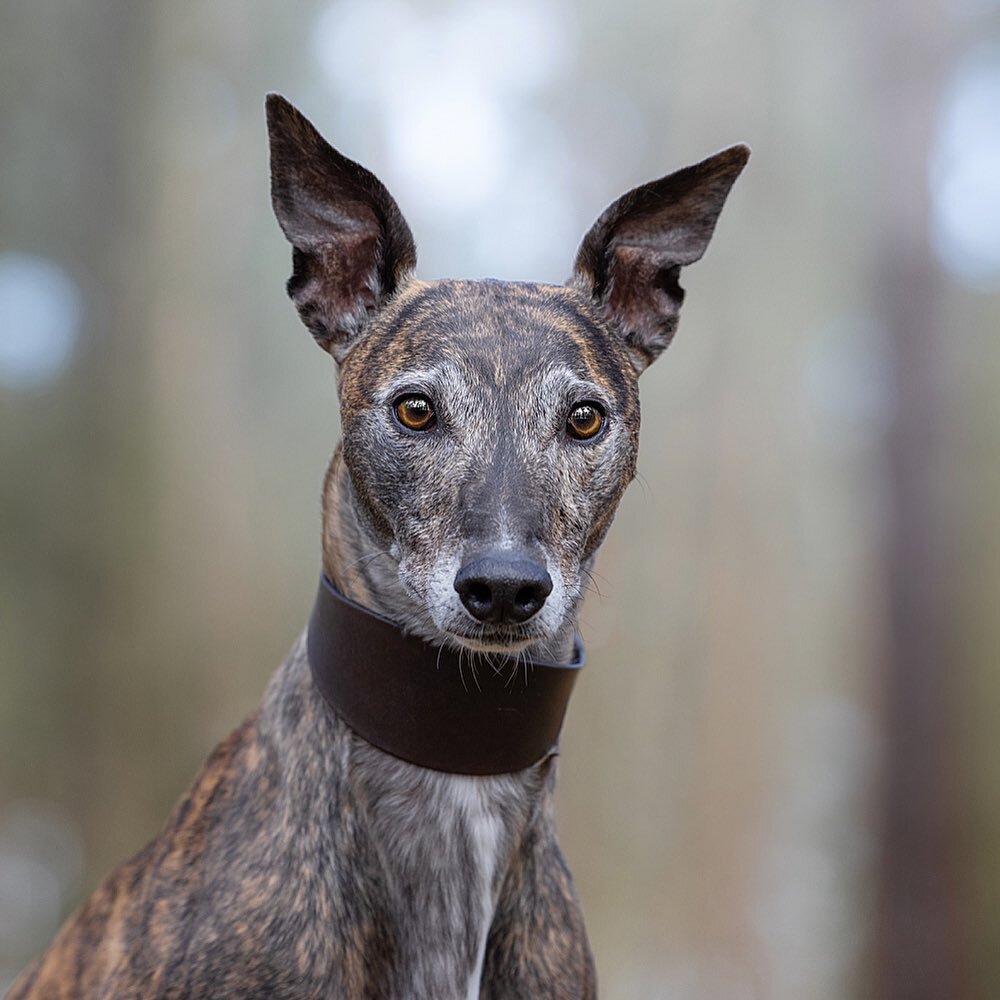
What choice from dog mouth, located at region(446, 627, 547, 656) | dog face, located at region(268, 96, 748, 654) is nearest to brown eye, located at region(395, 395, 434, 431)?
dog face, located at region(268, 96, 748, 654)

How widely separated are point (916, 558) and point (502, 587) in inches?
176

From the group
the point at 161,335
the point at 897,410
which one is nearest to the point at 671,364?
the point at 897,410

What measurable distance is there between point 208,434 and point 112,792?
1.85 m

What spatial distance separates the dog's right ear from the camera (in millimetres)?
2369

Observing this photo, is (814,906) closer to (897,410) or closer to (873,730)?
(873,730)

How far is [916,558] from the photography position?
582 cm

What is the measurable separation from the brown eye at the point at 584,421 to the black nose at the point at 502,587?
417 millimetres

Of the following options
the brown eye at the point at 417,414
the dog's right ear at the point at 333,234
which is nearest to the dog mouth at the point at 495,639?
the brown eye at the point at 417,414

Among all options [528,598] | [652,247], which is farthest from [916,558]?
[528,598]

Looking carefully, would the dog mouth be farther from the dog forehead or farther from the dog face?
the dog forehead

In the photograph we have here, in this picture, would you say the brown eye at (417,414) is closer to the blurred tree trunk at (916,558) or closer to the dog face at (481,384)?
the dog face at (481,384)

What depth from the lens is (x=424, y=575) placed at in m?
2.08

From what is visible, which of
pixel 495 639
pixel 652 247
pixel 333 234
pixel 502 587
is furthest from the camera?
pixel 652 247

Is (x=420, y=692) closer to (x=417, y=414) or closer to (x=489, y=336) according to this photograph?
(x=417, y=414)
